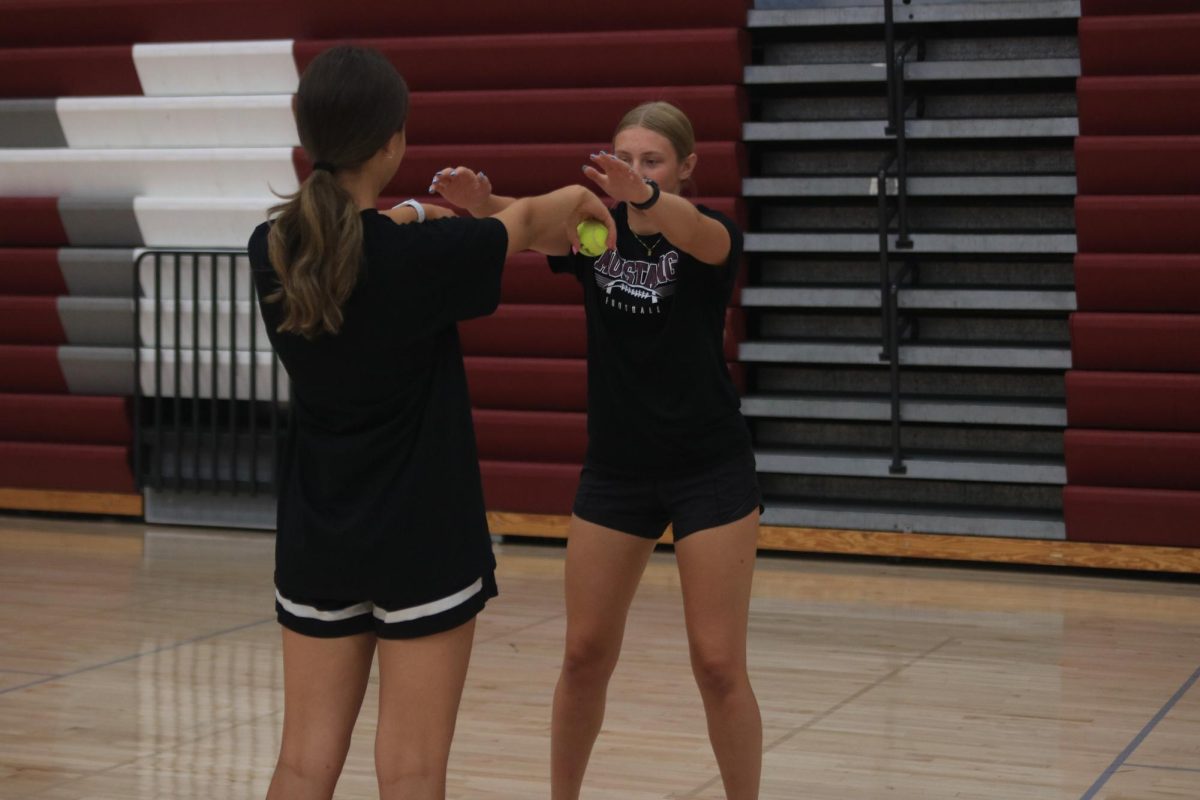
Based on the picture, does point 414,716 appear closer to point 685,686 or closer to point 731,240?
point 731,240

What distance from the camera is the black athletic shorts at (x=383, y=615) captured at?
182 centimetres

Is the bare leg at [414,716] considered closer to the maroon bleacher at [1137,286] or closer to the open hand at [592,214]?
the open hand at [592,214]

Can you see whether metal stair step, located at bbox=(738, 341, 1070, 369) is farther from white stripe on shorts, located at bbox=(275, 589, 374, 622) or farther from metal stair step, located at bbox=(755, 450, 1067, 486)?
white stripe on shorts, located at bbox=(275, 589, 374, 622)

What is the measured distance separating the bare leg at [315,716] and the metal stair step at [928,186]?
12.9 ft

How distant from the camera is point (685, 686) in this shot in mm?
3918

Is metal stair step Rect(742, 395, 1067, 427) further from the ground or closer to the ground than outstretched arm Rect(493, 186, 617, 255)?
closer to the ground

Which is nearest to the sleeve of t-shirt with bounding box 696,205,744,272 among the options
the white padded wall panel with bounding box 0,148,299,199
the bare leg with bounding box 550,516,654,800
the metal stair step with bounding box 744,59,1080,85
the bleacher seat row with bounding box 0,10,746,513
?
the bare leg with bounding box 550,516,654,800

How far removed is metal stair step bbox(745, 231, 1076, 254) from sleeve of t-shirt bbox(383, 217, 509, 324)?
4.00 m

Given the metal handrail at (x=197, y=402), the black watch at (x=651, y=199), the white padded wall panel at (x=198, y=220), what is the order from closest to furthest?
the black watch at (x=651, y=199) → the metal handrail at (x=197, y=402) → the white padded wall panel at (x=198, y=220)

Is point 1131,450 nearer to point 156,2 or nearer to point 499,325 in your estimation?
point 499,325

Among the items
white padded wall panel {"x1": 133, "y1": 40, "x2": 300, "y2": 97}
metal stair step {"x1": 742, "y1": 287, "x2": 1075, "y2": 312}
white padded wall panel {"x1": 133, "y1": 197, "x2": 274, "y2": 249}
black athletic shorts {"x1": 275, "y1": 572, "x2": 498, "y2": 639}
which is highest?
white padded wall panel {"x1": 133, "y1": 40, "x2": 300, "y2": 97}

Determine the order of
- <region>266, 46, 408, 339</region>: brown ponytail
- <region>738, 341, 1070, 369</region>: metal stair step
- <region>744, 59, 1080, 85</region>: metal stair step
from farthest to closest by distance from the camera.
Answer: <region>744, 59, 1080, 85</region>: metal stair step → <region>738, 341, 1070, 369</region>: metal stair step → <region>266, 46, 408, 339</region>: brown ponytail

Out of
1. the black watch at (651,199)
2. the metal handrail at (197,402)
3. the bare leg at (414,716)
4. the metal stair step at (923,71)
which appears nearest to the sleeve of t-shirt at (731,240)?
the black watch at (651,199)

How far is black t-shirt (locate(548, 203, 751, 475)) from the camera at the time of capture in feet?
8.13
